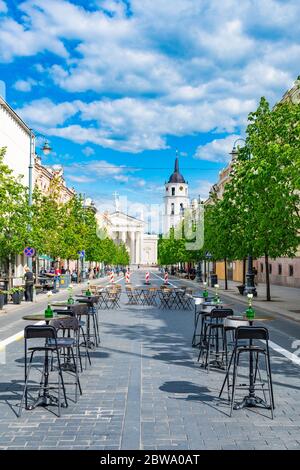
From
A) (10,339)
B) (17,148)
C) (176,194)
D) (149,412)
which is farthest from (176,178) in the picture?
(149,412)

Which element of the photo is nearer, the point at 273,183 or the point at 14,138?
the point at 273,183

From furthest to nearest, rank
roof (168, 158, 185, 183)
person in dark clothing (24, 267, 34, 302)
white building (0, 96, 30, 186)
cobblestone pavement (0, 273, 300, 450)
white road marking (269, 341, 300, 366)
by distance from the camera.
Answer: roof (168, 158, 185, 183), white building (0, 96, 30, 186), person in dark clothing (24, 267, 34, 302), white road marking (269, 341, 300, 366), cobblestone pavement (0, 273, 300, 450)

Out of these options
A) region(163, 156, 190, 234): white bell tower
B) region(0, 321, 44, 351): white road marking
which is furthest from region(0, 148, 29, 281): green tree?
region(163, 156, 190, 234): white bell tower

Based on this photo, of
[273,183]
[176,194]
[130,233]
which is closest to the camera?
[273,183]

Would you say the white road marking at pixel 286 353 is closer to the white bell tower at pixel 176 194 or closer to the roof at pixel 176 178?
the white bell tower at pixel 176 194

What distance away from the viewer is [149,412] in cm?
729

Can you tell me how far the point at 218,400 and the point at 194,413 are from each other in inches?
33.9

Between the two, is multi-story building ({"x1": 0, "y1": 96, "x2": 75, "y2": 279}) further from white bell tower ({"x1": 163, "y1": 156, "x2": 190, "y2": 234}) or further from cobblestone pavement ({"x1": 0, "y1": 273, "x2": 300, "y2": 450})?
white bell tower ({"x1": 163, "y1": 156, "x2": 190, "y2": 234})

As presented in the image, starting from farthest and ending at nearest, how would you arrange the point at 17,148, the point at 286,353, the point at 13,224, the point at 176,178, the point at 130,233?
1. the point at 130,233
2. the point at 176,178
3. the point at 17,148
4. the point at 13,224
5. the point at 286,353

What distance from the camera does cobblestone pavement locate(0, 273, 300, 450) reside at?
6.07 metres

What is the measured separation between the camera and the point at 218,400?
7996mm

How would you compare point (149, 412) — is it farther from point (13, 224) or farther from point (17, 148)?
point (17, 148)
